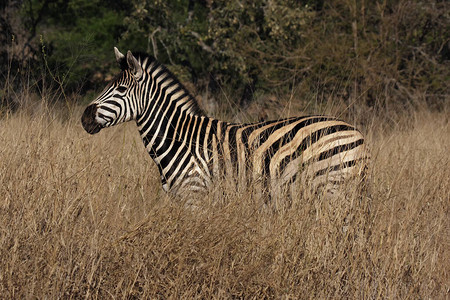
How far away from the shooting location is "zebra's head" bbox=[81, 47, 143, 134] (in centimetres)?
477

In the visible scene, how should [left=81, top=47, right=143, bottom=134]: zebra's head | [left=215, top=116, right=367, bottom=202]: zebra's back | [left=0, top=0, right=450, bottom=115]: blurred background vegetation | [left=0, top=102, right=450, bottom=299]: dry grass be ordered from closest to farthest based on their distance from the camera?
[left=0, top=102, right=450, bottom=299]: dry grass, [left=215, top=116, right=367, bottom=202]: zebra's back, [left=81, top=47, right=143, bottom=134]: zebra's head, [left=0, top=0, right=450, bottom=115]: blurred background vegetation

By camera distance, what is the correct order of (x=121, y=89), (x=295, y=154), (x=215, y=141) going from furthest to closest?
1. (x=121, y=89)
2. (x=215, y=141)
3. (x=295, y=154)

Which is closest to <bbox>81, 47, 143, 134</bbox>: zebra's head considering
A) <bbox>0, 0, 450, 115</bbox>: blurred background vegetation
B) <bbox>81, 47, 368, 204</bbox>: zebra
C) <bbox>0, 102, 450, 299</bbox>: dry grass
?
<bbox>81, 47, 368, 204</bbox>: zebra

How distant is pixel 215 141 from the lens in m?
4.75

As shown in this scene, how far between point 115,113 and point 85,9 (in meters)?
11.7

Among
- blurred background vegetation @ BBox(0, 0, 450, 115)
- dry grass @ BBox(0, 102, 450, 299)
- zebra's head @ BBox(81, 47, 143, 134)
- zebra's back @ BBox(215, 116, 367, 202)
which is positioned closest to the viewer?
dry grass @ BBox(0, 102, 450, 299)

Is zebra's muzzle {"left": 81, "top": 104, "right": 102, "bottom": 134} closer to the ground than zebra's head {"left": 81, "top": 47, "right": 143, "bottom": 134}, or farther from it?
closer to the ground

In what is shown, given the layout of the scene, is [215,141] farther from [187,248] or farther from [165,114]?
[187,248]

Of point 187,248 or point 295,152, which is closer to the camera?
point 187,248

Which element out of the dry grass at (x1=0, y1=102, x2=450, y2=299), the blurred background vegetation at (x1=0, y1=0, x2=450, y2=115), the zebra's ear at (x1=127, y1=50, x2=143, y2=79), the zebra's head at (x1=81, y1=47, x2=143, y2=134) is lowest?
the dry grass at (x1=0, y1=102, x2=450, y2=299)

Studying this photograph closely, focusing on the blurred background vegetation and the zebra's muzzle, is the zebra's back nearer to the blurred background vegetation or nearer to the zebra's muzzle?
the zebra's muzzle

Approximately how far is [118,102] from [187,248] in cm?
210

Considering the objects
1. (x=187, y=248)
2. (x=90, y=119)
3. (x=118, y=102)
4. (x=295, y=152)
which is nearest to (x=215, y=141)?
(x=295, y=152)

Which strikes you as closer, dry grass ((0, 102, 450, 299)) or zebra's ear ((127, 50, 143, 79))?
dry grass ((0, 102, 450, 299))
